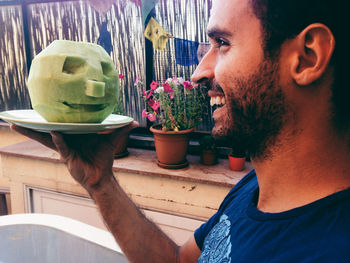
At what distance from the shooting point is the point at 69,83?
0.81 meters

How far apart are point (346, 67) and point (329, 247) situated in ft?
1.22

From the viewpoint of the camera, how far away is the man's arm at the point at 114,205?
3.25 ft

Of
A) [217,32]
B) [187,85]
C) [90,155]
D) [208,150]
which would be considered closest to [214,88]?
[217,32]

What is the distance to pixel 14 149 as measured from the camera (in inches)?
88.0

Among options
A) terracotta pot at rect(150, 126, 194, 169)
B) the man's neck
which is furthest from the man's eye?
terracotta pot at rect(150, 126, 194, 169)

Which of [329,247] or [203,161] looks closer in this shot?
[329,247]

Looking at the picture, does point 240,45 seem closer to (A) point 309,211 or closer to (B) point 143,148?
(A) point 309,211

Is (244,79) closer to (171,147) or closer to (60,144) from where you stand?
(60,144)

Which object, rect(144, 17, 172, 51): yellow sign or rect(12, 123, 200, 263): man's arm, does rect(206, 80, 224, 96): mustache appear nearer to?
rect(12, 123, 200, 263): man's arm

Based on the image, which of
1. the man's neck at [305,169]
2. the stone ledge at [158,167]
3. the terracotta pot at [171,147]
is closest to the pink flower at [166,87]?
the terracotta pot at [171,147]

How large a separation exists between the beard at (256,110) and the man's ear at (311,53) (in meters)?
0.05

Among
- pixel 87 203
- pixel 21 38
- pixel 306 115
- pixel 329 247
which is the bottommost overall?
pixel 87 203

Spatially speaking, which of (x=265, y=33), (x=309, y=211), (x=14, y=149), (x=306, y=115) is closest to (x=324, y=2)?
(x=265, y=33)

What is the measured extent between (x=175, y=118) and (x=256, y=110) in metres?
1.11
